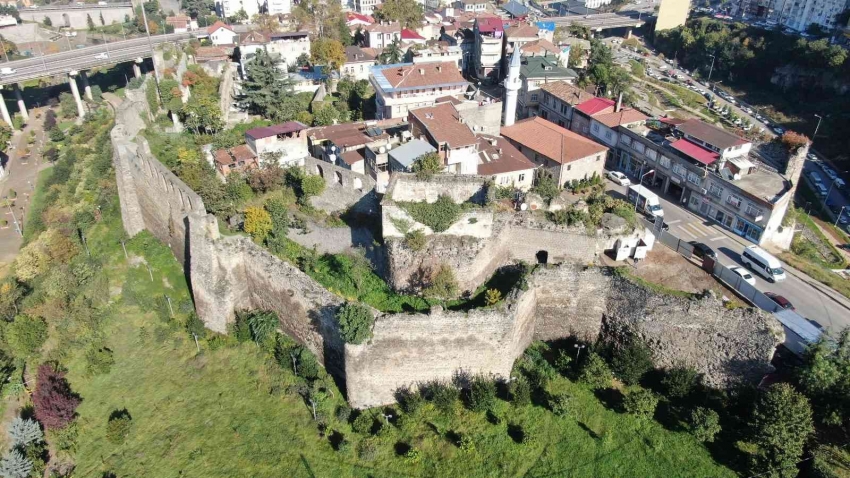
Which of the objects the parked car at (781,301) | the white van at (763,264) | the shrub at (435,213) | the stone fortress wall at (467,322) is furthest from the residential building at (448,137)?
the parked car at (781,301)

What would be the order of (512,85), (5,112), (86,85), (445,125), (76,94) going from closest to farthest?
(445,125) < (512,85) < (5,112) < (76,94) < (86,85)

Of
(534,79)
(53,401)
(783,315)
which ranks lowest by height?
(53,401)

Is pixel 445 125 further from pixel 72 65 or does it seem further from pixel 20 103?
pixel 20 103

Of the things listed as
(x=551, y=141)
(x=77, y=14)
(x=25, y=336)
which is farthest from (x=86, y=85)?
(x=77, y=14)

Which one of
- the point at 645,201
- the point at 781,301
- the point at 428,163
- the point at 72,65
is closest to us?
the point at 781,301

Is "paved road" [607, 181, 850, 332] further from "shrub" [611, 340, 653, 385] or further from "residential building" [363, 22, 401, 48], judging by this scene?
"residential building" [363, 22, 401, 48]
